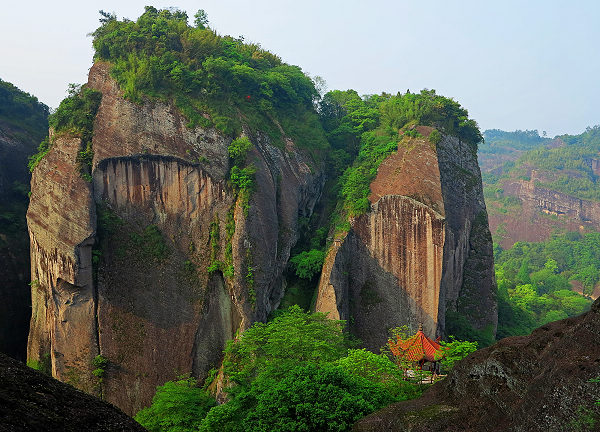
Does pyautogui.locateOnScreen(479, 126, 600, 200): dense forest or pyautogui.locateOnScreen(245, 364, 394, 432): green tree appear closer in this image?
pyautogui.locateOnScreen(245, 364, 394, 432): green tree

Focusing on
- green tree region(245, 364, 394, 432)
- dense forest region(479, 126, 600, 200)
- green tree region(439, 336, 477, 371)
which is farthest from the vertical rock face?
dense forest region(479, 126, 600, 200)

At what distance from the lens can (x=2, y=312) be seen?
2095 centimetres

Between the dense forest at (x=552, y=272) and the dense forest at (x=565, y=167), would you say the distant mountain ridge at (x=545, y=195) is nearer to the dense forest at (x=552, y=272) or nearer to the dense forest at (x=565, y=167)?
the dense forest at (x=565, y=167)

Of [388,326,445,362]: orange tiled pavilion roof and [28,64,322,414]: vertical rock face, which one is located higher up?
[28,64,322,414]: vertical rock face

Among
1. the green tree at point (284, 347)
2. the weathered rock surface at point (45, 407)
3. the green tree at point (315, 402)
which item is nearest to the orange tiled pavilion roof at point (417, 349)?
the green tree at point (284, 347)

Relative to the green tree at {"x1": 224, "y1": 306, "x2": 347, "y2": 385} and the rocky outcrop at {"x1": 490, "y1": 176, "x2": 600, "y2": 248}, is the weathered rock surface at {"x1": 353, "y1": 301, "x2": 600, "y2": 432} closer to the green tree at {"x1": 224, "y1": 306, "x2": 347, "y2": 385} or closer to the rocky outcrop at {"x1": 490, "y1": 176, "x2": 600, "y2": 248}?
the green tree at {"x1": 224, "y1": 306, "x2": 347, "y2": 385}

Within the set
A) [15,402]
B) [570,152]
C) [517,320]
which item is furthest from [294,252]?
[570,152]

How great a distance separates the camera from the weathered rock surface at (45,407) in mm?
5265

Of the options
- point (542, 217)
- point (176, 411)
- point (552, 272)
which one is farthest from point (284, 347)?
point (542, 217)

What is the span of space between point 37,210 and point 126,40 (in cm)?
764

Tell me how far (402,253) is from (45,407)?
56.4ft

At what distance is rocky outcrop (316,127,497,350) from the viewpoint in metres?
20.8

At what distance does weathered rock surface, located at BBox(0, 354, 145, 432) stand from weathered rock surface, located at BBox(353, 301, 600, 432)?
4.31m

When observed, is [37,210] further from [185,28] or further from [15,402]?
[15,402]
